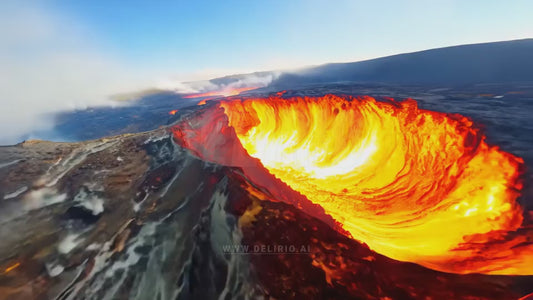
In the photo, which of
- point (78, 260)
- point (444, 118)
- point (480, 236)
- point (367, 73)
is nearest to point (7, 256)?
point (78, 260)

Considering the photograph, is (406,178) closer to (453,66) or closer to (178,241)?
(178,241)

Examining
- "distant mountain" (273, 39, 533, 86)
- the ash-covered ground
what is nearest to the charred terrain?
the ash-covered ground

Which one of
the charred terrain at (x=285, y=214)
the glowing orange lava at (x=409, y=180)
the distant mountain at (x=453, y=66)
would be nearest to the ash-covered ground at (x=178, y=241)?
the charred terrain at (x=285, y=214)

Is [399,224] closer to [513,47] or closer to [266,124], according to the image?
[266,124]

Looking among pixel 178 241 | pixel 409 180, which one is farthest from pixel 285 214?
pixel 409 180

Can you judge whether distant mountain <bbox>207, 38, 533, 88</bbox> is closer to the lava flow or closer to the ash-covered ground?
the lava flow

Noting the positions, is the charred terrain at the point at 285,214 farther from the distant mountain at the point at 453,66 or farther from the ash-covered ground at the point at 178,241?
the distant mountain at the point at 453,66
